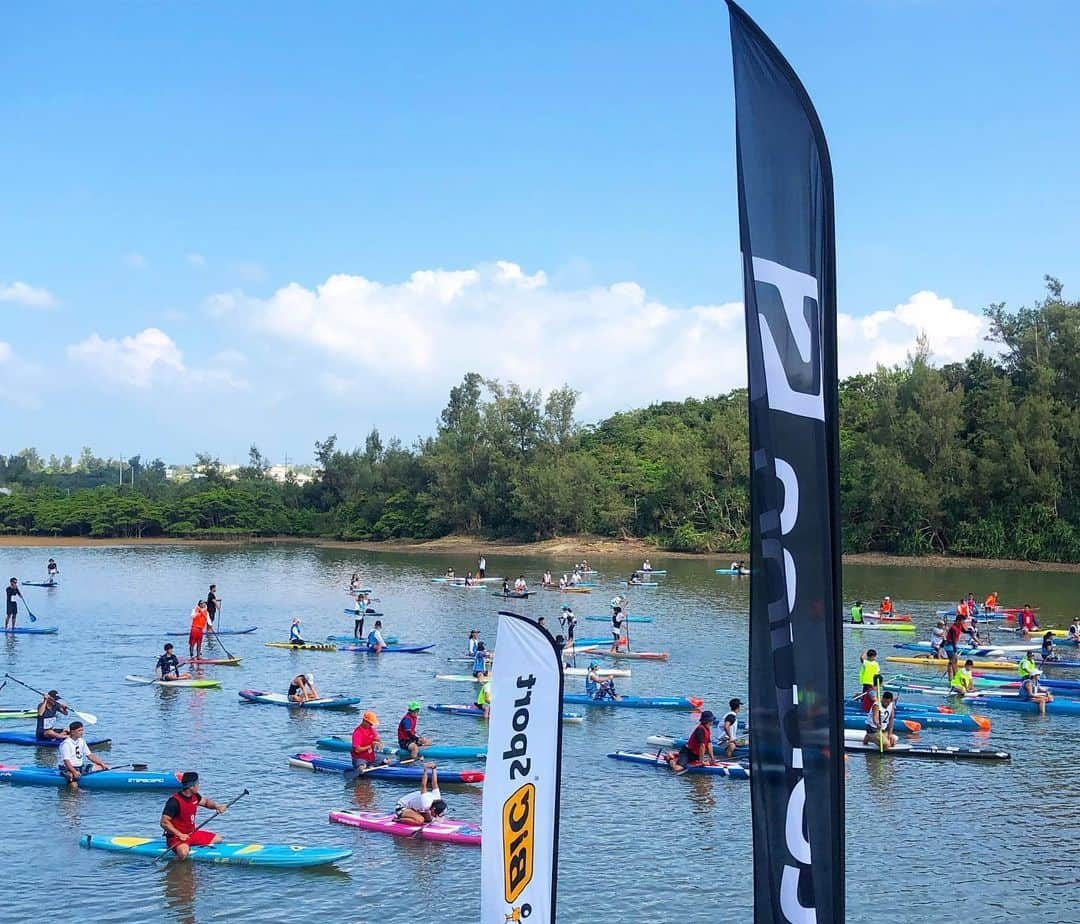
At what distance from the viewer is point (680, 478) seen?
88062 mm

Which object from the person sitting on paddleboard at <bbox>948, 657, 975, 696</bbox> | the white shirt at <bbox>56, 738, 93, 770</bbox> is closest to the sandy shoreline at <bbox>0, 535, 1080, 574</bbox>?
the person sitting on paddleboard at <bbox>948, 657, 975, 696</bbox>

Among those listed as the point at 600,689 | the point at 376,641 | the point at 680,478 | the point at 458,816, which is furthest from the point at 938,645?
the point at 680,478

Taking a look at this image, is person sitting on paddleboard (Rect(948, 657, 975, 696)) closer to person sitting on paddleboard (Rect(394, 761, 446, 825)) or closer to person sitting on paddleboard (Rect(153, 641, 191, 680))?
person sitting on paddleboard (Rect(394, 761, 446, 825))

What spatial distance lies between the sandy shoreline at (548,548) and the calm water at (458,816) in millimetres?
38030

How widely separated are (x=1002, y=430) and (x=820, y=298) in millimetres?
72919

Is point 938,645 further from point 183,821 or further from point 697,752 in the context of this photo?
point 183,821

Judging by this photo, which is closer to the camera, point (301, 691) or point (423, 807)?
point (423, 807)

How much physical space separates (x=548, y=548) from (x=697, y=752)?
70.0 metres

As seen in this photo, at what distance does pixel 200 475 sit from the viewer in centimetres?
Answer: 13212

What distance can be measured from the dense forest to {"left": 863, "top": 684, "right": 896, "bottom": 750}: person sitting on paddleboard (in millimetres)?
38281

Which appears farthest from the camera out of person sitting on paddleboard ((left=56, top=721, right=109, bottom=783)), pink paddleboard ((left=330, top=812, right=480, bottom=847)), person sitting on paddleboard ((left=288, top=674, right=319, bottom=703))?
person sitting on paddleboard ((left=288, top=674, right=319, bottom=703))

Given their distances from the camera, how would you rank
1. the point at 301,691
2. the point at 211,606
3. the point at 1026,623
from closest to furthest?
the point at 301,691 < the point at 211,606 < the point at 1026,623

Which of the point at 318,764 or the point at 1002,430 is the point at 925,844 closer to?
the point at 318,764

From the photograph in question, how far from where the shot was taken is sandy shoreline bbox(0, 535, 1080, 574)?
7131 centimetres
